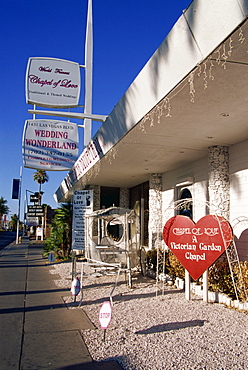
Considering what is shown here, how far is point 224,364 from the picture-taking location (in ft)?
13.8

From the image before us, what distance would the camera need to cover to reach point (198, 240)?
763 cm

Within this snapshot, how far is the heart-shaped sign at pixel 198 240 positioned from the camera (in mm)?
7223

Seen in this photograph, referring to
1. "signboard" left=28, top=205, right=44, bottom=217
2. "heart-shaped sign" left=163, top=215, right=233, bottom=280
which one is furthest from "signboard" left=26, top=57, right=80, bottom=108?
"signboard" left=28, top=205, right=44, bottom=217

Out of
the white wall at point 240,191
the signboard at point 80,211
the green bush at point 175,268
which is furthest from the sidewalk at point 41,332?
the white wall at point 240,191

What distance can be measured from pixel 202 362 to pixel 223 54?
3592 mm

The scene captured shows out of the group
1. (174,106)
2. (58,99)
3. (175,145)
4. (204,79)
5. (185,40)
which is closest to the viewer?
(185,40)

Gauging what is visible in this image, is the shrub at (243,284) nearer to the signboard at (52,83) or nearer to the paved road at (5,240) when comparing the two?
the signboard at (52,83)

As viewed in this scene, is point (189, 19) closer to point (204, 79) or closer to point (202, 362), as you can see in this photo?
point (204, 79)

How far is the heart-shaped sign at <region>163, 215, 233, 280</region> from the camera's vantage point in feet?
23.7

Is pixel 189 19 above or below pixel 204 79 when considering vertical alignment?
above

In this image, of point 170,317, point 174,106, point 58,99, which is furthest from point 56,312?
point 58,99

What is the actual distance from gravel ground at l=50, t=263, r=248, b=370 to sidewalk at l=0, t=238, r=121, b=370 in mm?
194

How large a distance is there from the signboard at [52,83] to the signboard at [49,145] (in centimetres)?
123

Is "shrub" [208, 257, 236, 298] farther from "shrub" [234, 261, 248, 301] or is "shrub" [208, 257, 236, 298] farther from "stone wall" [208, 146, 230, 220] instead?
"stone wall" [208, 146, 230, 220]
